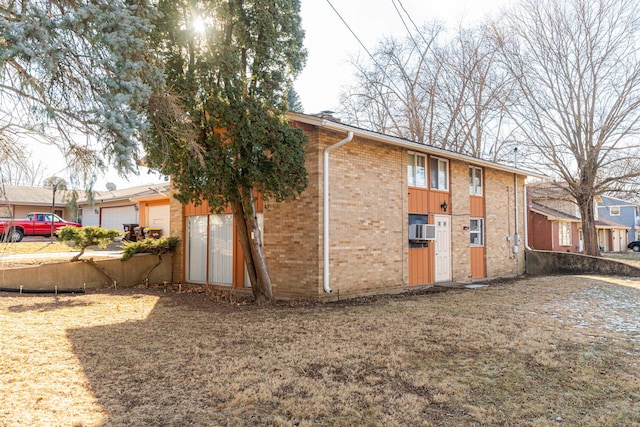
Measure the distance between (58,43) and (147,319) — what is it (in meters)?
5.07

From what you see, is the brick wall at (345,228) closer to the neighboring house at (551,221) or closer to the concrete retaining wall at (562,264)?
the concrete retaining wall at (562,264)

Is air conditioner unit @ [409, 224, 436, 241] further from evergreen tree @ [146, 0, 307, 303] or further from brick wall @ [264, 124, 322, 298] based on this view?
evergreen tree @ [146, 0, 307, 303]

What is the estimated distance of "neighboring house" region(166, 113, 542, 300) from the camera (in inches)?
392

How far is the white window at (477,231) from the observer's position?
15112 millimetres

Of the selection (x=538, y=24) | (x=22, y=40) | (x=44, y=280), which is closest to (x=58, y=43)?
(x=22, y=40)

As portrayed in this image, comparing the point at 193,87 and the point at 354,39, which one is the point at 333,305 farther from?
the point at 354,39

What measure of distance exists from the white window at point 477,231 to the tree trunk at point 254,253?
8.24 meters

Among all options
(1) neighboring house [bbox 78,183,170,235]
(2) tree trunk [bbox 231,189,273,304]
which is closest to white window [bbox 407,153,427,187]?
(2) tree trunk [bbox 231,189,273,304]

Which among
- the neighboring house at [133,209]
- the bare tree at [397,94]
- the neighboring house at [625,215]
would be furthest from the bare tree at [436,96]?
the neighboring house at [625,215]

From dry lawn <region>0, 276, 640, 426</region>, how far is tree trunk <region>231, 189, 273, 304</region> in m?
0.82

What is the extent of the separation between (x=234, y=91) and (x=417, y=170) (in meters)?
6.38

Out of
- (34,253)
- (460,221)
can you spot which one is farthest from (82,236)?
(460,221)

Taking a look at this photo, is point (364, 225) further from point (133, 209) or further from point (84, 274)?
point (133, 209)

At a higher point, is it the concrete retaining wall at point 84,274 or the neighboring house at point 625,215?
the neighboring house at point 625,215
